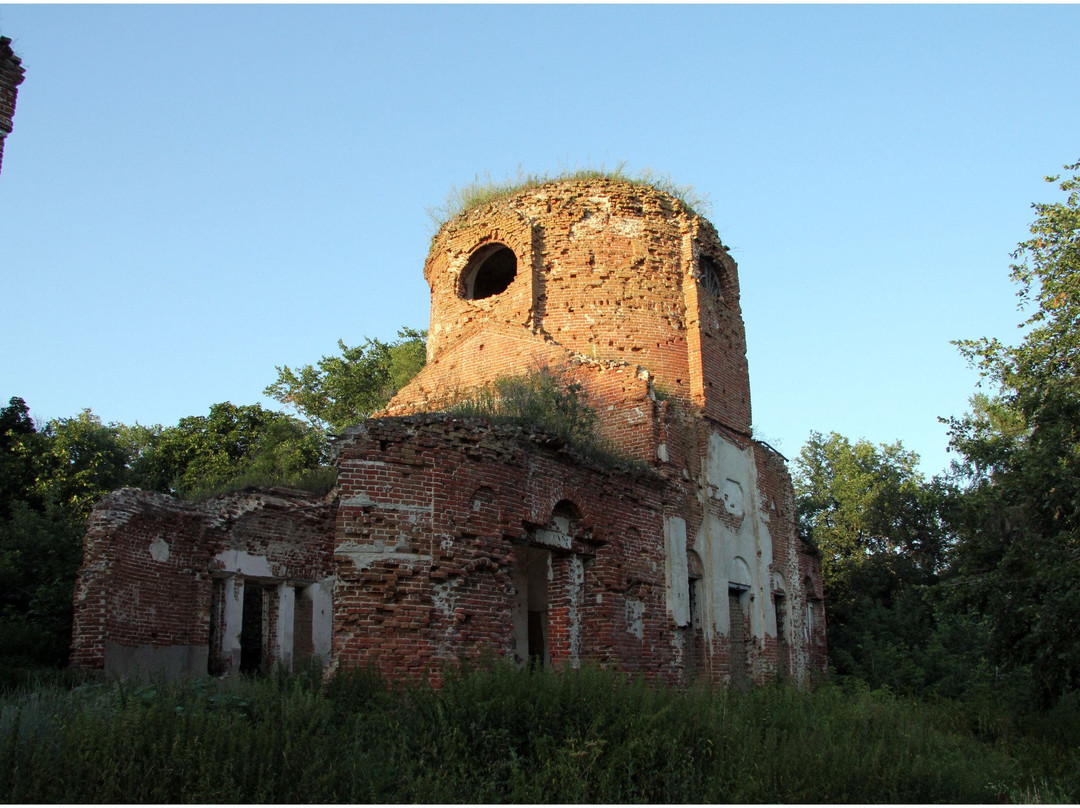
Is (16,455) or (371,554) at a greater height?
(16,455)

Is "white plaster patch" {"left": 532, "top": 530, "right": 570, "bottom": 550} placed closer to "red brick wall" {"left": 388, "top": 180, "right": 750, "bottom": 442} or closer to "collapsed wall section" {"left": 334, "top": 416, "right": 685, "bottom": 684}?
"collapsed wall section" {"left": 334, "top": 416, "right": 685, "bottom": 684}

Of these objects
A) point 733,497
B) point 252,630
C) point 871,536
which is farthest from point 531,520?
point 871,536

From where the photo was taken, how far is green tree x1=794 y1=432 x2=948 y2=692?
23297 mm

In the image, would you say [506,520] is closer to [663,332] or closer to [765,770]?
[765,770]

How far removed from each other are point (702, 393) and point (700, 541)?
2.66m

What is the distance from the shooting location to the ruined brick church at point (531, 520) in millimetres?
9938

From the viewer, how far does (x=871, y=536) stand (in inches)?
1112

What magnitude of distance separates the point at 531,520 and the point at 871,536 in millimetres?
20417

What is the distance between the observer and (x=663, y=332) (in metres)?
15.9

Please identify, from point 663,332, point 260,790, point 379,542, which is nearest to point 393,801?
point 260,790

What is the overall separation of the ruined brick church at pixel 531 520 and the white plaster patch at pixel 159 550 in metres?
0.02

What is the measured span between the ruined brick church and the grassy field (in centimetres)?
150

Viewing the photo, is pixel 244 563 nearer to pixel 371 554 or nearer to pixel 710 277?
pixel 371 554

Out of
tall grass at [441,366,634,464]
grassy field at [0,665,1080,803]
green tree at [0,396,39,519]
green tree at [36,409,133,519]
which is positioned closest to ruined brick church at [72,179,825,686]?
tall grass at [441,366,634,464]
